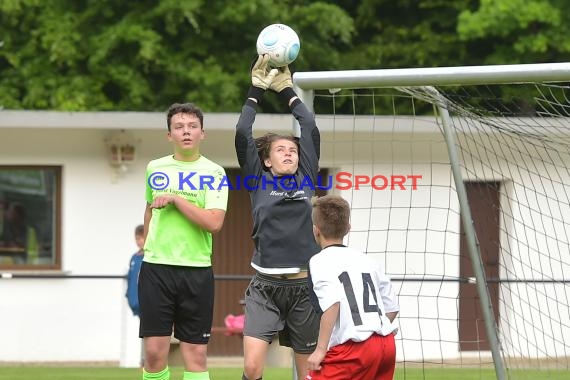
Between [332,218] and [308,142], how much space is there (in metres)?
1.04

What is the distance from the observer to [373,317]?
5.88m

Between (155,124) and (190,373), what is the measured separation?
8.15 metres

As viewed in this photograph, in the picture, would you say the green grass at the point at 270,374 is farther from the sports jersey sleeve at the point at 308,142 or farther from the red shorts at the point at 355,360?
the red shorts at the point at 355,360

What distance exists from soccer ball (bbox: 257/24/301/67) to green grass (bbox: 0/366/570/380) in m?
3.87

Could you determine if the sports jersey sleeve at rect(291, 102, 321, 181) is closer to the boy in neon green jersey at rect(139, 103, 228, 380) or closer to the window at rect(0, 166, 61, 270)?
the boy in neon green jersey at rect(139, 103, 228, 380)

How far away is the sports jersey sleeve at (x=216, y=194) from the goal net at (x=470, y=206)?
804 millimetres

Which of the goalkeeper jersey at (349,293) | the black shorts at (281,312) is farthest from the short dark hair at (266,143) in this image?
the goalkeeper jersey at (349,293)

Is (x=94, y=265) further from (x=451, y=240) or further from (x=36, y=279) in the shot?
(x=451, y=240)

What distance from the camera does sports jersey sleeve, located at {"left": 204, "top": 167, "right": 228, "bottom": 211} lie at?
6957 mm

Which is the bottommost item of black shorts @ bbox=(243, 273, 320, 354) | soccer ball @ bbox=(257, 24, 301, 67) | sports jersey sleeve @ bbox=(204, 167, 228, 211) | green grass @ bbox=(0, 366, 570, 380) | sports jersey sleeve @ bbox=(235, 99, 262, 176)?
green grass @ bbox=(0, 366, 570, 380)

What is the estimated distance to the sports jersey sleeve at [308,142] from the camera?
Result: 6.93 m

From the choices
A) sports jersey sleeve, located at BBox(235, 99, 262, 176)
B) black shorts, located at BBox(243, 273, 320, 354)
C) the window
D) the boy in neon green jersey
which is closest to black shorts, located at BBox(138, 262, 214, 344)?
the boy in neon green jersey

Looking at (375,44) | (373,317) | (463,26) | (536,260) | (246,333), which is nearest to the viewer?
(373,317)

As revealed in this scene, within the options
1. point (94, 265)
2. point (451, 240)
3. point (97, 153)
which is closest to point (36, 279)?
point (94, 265)
